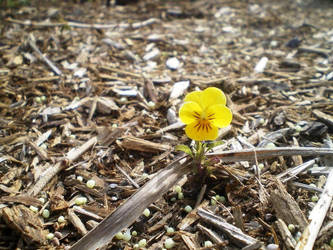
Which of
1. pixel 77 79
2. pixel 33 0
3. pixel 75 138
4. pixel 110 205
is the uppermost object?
pixel 33 0

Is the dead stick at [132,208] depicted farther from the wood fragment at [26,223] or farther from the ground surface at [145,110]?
the wood fragment at [26,223]

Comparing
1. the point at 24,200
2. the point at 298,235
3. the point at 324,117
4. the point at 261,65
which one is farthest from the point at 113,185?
the point at 261,65

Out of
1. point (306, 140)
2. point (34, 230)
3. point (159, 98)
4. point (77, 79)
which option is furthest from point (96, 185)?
point (306, 140)

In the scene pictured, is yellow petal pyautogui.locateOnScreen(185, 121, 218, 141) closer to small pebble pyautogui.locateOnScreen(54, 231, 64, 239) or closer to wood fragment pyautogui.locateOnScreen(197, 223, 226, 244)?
wood fragment pyautogui.locateOnScreen(197, 223, 226, 244)

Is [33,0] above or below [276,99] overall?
above

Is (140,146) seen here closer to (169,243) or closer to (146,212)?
(146,212)

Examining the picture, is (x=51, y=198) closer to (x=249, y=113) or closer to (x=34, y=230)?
(x=34, y=230)

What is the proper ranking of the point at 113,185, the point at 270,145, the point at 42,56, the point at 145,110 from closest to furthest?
1. the point at 113,185
2. the point at 270,145
3. the point at 145,110
4. the point at 42,56
